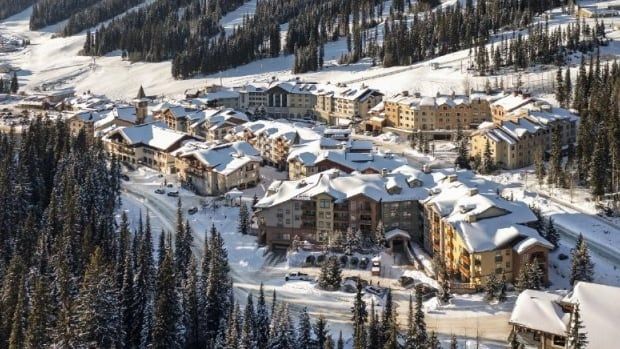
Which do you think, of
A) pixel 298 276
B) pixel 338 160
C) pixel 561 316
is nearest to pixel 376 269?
pixel 298 276

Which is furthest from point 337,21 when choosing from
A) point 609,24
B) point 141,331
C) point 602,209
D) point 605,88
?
point 141,331

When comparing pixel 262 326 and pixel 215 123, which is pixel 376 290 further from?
pixel 215 123

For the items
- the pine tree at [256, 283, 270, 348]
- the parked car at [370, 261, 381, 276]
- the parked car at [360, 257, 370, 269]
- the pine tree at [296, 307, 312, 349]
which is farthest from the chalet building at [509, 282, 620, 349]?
the parked car at [360, 257, 370, 269]

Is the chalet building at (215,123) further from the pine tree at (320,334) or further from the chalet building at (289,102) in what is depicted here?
the pine tree at (320,334)

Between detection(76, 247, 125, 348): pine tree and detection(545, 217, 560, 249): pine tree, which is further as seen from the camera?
detection(545, 217, 560, 249): pine tree

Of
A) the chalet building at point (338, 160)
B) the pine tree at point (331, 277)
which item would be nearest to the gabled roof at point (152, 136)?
the chalet building at point (338, 160)

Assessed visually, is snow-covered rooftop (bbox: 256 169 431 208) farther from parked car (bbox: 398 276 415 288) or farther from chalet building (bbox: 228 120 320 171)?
chalet building (bbox: 228 120 320 171)
